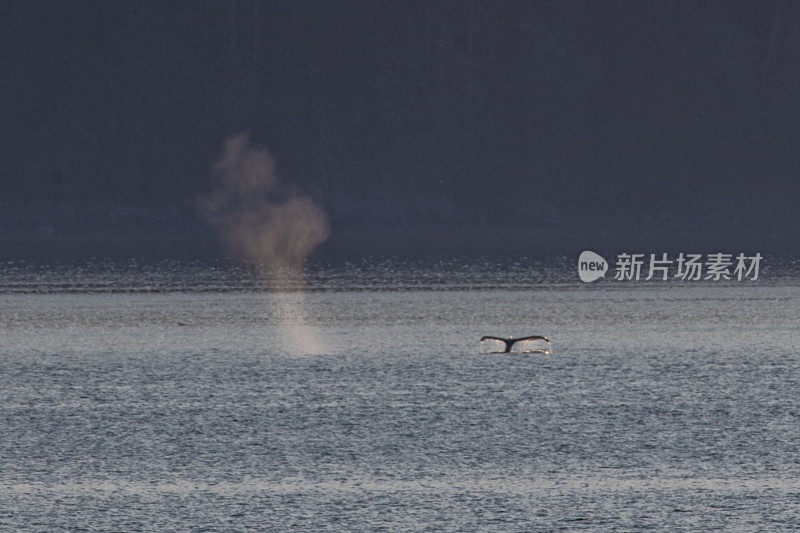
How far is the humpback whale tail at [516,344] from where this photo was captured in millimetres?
15164

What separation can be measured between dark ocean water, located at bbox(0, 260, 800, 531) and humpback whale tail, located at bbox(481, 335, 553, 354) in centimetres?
25

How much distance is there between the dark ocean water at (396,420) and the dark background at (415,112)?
52.6 meters

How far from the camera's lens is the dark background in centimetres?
7669

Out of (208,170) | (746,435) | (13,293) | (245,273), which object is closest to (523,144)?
(208,170)

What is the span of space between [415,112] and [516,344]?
68268mm

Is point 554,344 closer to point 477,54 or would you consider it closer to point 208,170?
point 208,170

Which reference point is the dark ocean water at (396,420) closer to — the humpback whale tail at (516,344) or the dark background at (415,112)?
the humpback whale tail at (516,344)

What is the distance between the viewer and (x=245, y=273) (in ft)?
103

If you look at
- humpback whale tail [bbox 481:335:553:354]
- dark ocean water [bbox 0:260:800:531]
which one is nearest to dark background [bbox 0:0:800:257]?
dark ocean water [bbox 0:260:800:531]

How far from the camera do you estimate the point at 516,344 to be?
51.6ft

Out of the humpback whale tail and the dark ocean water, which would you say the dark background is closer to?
the dark ocean water

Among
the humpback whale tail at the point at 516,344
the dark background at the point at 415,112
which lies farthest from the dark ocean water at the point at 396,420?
the dark background at the point at 415,112

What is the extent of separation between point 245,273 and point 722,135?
2527 inches

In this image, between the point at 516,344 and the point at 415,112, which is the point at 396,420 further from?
the point at 415,112
